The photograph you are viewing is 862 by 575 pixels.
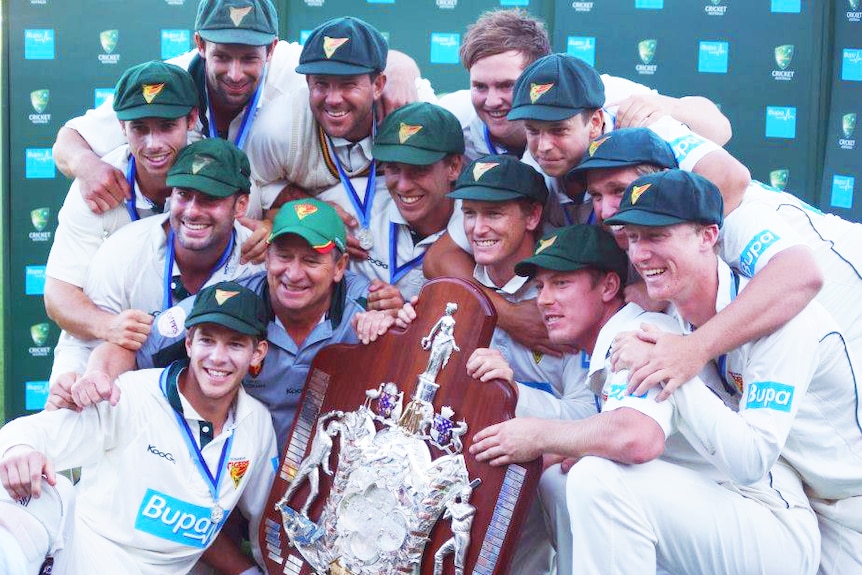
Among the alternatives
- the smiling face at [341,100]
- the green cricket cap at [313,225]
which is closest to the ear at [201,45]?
the smiling face at [341,100]

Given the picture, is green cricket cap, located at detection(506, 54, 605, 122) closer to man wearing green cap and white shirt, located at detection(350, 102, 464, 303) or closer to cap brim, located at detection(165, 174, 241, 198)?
man wearing green cap and white shirt, located at detection(350, 102, 464, 303)

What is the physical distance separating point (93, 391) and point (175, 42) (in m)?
3.72

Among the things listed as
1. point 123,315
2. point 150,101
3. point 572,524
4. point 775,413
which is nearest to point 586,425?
point 572,524

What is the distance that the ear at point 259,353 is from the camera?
4000 millimetres

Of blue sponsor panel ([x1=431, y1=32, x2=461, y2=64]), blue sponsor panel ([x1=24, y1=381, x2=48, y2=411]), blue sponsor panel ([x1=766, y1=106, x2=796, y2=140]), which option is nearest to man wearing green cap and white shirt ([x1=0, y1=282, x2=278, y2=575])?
blue sponsor panel ([x1=24, y1=381, x2=48, y2=411])

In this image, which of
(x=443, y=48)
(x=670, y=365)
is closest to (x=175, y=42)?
(x=443, y=48)

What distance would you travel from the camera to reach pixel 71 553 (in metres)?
3.39

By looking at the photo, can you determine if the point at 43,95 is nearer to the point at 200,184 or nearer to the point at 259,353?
the point at 200,184

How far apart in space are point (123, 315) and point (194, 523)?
0.87m

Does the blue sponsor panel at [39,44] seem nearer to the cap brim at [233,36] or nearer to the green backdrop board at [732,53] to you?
the cap brim at [233,36]

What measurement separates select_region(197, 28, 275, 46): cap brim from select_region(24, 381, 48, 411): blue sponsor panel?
3197mm

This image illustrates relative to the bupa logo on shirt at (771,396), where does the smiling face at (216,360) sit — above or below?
below

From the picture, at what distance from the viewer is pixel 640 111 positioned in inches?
162

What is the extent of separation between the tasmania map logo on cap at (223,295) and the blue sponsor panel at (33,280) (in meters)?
3.35
